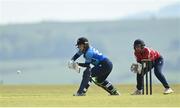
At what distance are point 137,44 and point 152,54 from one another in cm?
102

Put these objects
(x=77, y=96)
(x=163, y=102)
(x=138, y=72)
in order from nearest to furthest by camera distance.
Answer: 1. (x=163, y=102)
2. (x=77, y=96)
3. (x=138, y=72)

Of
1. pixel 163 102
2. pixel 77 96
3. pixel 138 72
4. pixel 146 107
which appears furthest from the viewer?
pixel 138 72

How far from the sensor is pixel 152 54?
1078 inches

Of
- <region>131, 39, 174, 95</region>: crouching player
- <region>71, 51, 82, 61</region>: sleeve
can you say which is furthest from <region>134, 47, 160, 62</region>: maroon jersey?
<region>71, 51, 82, 61</region>: sleeve

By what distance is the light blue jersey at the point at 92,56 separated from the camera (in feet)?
84.5

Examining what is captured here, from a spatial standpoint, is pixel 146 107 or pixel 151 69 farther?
pixel 151 69

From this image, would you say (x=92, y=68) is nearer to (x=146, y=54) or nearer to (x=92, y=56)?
(x=92, y=56)

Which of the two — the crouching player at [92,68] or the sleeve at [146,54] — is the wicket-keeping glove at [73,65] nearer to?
the crouching player at [92,68]

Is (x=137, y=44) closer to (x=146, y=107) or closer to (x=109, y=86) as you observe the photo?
(x=109, y=86)

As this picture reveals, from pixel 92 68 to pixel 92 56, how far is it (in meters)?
0.63

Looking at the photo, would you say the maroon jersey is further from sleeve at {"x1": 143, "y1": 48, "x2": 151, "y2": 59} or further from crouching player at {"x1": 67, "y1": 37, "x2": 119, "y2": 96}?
crouching player at {"x1": 67, "y1": 37, "x2": 119, "y2": 96}

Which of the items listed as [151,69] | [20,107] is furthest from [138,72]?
[20,107]

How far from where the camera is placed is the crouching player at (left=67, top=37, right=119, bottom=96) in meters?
25.6

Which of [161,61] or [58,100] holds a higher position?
[161,61]
